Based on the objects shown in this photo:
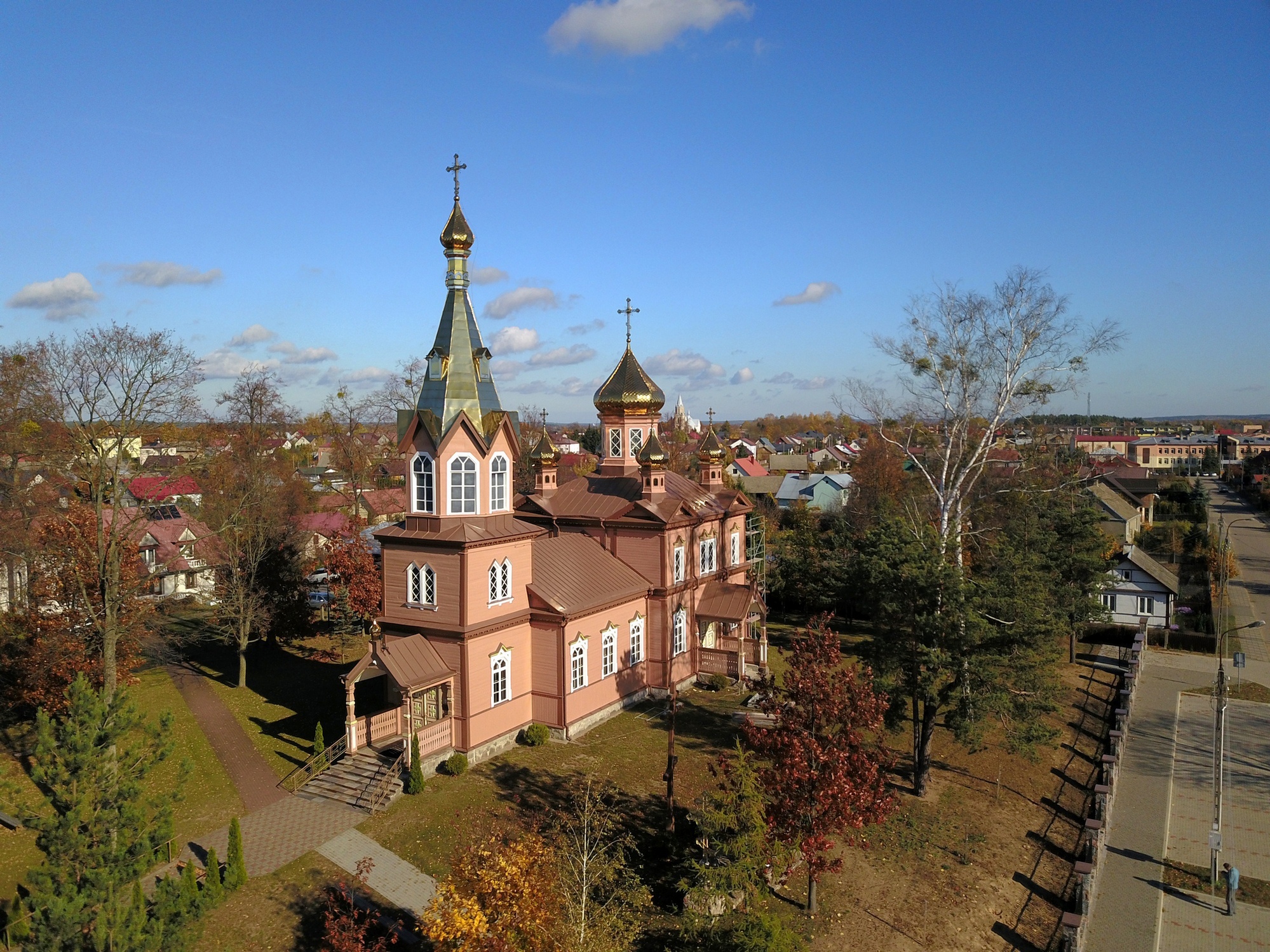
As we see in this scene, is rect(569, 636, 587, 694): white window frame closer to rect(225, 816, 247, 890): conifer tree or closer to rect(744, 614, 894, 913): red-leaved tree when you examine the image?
rect(744, 614, 894, 913): red-leaved tree

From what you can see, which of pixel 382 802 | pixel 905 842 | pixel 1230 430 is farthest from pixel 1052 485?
pixel 1230 430

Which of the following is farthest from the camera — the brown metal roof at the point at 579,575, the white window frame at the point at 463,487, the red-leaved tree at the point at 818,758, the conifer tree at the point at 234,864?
the brown metal roof at the point at 579,575

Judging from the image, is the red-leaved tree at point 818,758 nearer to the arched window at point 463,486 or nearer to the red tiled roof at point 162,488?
the arched window at point 463,486

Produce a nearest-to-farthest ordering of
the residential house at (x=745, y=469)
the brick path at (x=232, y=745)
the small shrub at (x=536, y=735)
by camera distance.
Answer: the brick path at (x=232, y=745)
the small shrub at (x=536, y=735)
the residential house at (x=745, y=469)

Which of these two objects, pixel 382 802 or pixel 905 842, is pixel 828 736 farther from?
pixel 382 802

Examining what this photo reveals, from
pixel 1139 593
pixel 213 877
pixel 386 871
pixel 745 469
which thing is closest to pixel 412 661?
pixel 386 871

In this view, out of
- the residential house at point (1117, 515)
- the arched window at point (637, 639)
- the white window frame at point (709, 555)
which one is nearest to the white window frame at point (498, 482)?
the arched window at point (637, 639)

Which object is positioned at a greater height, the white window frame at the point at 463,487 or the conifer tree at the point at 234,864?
the white window frame at the point at 463,487

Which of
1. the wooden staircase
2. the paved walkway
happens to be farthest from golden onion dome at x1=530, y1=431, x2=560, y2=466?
the paved walkway
